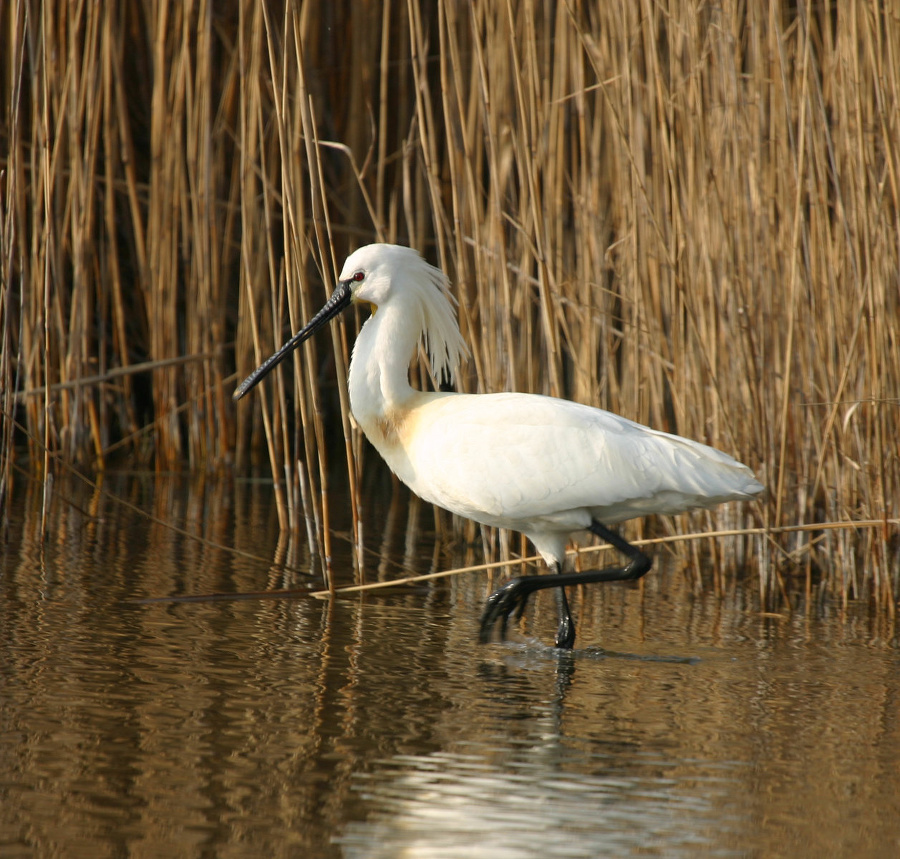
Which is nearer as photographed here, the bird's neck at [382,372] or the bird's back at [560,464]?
the bird's back at [560,464]

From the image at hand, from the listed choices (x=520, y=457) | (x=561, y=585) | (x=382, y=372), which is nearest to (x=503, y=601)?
(x=561, y=585)

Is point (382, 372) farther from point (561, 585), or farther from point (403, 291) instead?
point (561, 585)

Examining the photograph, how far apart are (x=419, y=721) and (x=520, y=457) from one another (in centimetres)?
124

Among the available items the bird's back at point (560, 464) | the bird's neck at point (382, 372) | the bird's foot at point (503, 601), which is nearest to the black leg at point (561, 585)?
the bird's foot at point (503, 601)

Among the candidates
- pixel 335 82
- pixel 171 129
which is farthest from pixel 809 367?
pixel 335 82

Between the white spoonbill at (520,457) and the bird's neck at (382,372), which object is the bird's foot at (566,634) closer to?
the white spoonbill at (520,457)

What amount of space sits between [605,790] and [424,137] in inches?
131

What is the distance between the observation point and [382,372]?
512 centimetres

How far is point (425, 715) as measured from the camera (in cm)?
397

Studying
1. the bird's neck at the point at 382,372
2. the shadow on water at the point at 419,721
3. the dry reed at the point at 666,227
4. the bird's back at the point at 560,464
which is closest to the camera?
the shadow on water at the point at 419,721

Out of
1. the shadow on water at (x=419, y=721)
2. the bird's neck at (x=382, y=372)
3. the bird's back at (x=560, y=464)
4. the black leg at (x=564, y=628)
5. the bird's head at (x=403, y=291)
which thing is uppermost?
the bird's head at (x=403, y=291)

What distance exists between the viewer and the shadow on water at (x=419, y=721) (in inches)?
120

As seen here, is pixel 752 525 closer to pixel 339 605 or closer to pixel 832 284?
pixel 832 284

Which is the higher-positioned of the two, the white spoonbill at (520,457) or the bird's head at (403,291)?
the bird's head at (403,291)
